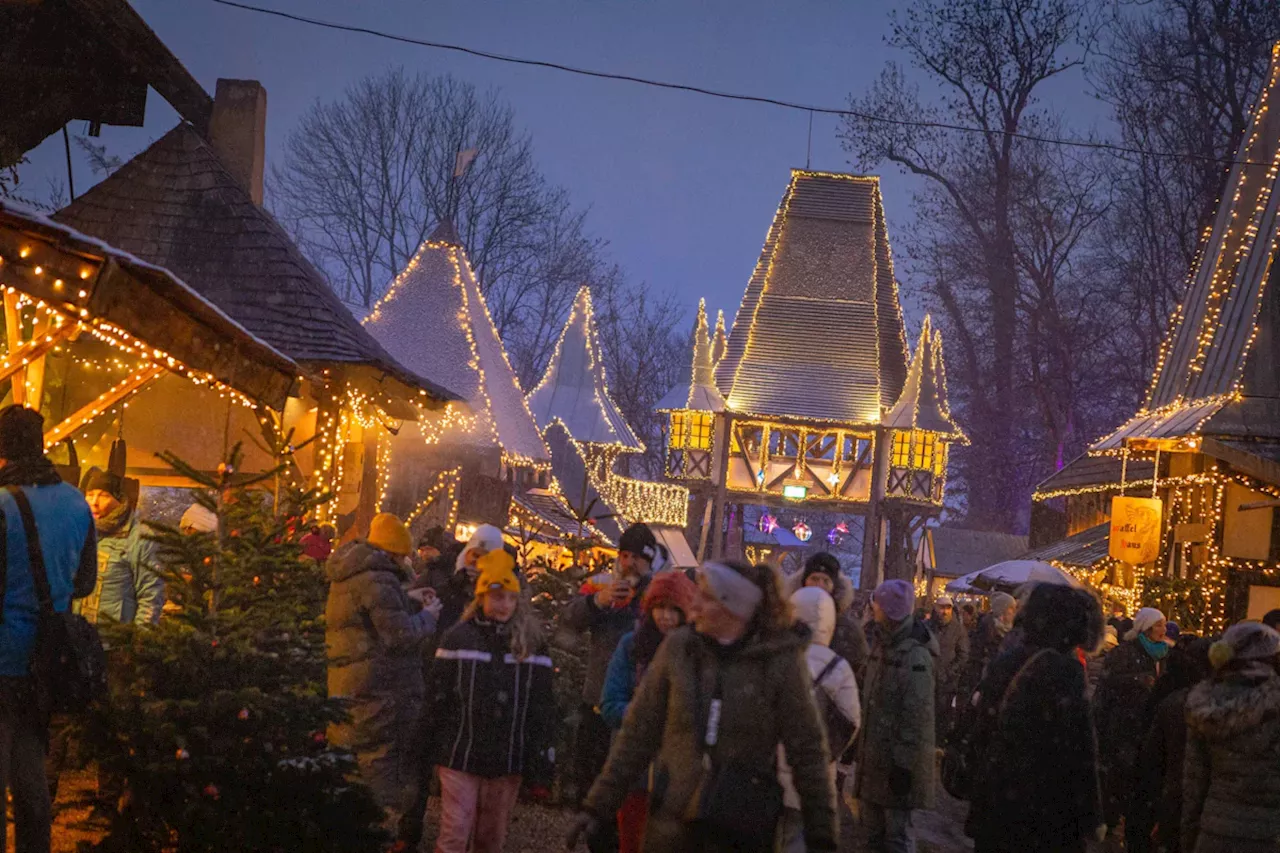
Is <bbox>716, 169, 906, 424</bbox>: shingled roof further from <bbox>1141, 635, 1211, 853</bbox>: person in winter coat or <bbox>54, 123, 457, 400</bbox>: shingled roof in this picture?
<bbox>1141, 635, 1211, 853</bbox>: person in winter coat

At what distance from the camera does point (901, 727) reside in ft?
25.2

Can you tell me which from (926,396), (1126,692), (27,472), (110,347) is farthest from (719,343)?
(27,472)

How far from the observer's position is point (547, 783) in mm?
6727

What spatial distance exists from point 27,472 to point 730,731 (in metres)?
2.86

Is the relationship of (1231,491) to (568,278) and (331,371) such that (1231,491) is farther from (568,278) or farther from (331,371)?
(568,278)

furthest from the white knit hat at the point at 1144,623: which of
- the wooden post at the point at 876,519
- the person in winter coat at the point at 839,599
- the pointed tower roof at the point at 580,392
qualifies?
the wooden post at the point at 876,519

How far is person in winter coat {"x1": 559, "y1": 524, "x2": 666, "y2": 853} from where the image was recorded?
7.65 metres

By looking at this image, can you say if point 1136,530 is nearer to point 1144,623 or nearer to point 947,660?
point 947,660

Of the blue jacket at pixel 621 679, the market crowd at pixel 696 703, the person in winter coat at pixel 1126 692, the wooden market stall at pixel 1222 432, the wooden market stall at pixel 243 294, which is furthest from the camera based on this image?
the wooden market stall at pixel 1222 432

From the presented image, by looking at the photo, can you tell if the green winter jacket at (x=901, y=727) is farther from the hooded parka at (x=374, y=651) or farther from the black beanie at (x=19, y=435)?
the black beanie at (x=19, y=435)

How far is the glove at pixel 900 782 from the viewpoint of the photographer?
300 inches

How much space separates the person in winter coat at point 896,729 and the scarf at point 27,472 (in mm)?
4169

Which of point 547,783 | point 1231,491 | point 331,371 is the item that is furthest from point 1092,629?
point 1231,491

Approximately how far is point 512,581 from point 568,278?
45.6m
